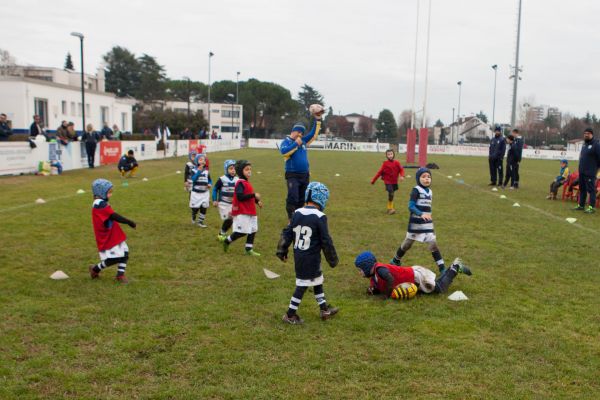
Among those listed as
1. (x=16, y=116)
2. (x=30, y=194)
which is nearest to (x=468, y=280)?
(x=30, y=194)

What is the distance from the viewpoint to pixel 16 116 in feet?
130

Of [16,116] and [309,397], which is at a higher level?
[16,116]

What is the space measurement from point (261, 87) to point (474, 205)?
9133cm

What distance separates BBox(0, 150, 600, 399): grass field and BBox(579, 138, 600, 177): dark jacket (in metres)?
4.48

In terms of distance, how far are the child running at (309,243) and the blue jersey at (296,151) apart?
14.5 feet

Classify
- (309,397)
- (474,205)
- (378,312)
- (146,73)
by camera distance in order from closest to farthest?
(309,397)
(378,312)
(474,205)
(146,73)

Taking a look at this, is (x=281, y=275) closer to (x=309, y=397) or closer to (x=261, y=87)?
(x=309, y=397)

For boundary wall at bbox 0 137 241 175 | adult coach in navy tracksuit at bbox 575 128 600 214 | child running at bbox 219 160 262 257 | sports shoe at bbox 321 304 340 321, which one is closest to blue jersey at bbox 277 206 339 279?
sports shoe at bbox 321 304 340 321

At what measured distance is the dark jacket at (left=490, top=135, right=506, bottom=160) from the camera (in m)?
20.4

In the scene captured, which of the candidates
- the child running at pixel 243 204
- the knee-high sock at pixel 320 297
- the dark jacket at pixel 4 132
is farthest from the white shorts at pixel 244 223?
the dark jacket at pixel 4 132

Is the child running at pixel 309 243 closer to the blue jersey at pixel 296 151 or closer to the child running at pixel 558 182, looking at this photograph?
the blue jersey at pixel 296 151

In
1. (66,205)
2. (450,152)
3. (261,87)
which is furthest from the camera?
(261,87)

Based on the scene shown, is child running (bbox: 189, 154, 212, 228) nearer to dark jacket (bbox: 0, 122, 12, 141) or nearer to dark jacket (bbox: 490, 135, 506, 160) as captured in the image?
dark jacket (bbox: 490, 135, 506, 160)

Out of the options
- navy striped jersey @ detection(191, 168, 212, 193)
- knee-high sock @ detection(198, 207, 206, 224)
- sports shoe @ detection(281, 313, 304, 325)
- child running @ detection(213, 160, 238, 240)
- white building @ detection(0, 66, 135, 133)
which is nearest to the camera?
sports shoe @ detection(281, 313, 304, 325)
